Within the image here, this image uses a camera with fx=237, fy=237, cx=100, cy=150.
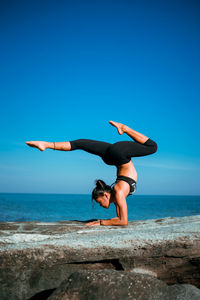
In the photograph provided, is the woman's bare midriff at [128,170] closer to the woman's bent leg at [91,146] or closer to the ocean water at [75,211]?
the woman's bent leg at [91,146]

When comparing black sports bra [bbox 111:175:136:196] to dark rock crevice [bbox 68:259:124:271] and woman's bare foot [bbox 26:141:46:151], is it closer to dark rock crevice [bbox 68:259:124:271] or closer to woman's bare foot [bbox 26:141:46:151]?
woman's bare foot [bbox 26:141:46:151]

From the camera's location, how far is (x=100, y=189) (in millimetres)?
4984

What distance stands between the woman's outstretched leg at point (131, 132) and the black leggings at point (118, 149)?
8cm

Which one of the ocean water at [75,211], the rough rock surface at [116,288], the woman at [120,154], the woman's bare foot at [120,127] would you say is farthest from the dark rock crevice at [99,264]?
the woman's bare foot at [120,127]

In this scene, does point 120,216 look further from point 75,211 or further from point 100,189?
point 75,211

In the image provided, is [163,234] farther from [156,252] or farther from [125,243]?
[125,243]

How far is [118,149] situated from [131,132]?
17.8 inches

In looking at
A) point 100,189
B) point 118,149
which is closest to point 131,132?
point 118,149

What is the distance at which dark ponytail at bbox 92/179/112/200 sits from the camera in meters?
4.96

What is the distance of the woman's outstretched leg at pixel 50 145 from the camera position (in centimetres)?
446

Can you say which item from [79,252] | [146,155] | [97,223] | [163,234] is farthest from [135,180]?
[79,252]

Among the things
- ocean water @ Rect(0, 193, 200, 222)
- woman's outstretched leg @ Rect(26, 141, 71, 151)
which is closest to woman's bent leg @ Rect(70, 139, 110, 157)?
woman's outstretched leg @ Rect(26, 141, 71, 151)

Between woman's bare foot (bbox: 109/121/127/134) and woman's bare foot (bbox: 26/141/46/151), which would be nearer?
woman's bare foot (bbox: 26/141/46/151)

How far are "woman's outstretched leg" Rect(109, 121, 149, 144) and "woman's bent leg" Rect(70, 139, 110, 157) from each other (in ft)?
1.41
